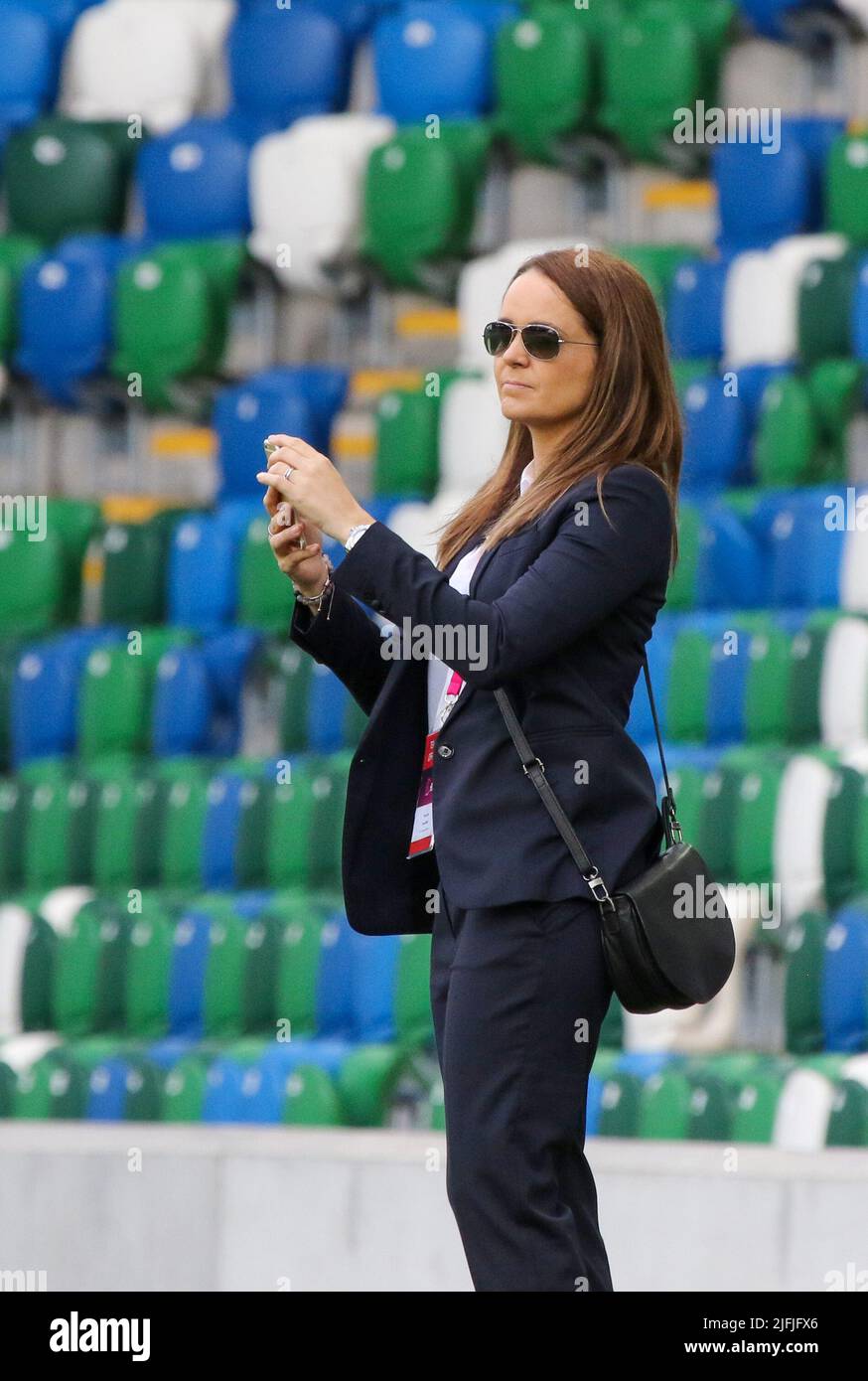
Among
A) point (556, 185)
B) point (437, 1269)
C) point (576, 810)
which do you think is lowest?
point (437, 1269)

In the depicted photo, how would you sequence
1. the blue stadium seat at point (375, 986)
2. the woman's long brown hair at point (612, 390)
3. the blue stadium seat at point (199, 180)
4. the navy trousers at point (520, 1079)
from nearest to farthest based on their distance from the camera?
the navy trousers at point (520, 1079)
the woman's long brown hair at point (612, 390)
the blue stadium seat at point (375, 986)
the blue stadium seat at point (199, 180)

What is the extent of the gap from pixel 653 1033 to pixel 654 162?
255 cm

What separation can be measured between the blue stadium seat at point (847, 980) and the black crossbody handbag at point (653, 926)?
221 centimetres

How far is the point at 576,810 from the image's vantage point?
5.69ft

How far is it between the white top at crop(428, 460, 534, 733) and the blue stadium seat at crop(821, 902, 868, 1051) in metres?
2.17

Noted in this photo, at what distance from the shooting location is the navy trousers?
66.6 inches

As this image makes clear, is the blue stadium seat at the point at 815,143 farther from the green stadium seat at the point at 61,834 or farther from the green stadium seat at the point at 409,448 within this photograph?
the green stadium seat at the point at 61,834

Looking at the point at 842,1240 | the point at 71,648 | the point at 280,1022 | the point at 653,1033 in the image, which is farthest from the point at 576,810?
the point at 71,648

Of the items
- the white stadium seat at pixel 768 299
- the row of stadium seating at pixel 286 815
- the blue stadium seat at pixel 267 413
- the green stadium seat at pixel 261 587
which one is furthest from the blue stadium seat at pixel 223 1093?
the white stadium seat at pixel 768 299

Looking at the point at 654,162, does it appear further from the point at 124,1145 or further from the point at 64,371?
the point at 124,1145

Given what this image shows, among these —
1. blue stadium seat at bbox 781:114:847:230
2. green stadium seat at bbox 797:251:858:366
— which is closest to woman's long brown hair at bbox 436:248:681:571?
green stadium seat at bbox 797:251:858:366

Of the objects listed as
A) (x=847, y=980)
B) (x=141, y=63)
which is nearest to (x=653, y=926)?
(x=847, y=980)

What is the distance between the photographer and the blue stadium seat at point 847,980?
391cm

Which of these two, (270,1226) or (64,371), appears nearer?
(270,1226)
